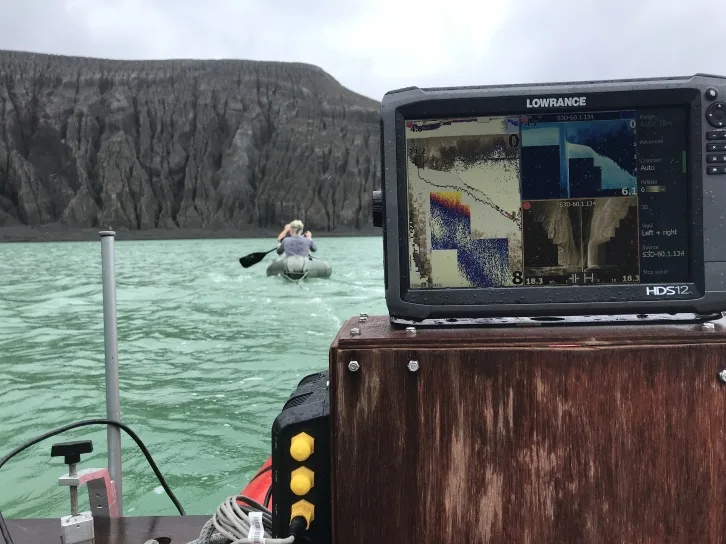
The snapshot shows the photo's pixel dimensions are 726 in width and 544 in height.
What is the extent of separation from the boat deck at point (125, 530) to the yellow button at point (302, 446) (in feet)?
2.39

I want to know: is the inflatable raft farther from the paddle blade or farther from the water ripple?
the water ripple

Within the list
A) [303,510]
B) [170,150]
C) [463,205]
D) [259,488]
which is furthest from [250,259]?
[170,150]

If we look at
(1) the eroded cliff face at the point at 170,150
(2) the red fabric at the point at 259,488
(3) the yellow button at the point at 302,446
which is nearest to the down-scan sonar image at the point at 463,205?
(3) the yellow button at the point at 302,446

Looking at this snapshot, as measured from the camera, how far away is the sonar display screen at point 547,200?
1.31 metres

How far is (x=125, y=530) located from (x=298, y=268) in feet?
52.4

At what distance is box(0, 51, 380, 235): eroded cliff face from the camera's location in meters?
83.9

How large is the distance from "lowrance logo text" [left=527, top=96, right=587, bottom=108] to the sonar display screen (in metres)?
0.03

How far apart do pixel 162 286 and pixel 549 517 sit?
1923 cm

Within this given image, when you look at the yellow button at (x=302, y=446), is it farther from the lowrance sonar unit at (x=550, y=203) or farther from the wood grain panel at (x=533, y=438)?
the lowrance sonar unit at (x=550, y=203)

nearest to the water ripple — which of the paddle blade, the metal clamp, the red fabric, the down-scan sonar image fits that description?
the red fabric

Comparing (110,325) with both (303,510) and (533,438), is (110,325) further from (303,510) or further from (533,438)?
(533,438)

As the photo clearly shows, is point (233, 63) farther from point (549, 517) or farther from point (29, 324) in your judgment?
point (549, 517)

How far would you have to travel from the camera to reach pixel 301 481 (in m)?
1.40

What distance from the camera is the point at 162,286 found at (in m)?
19.3
